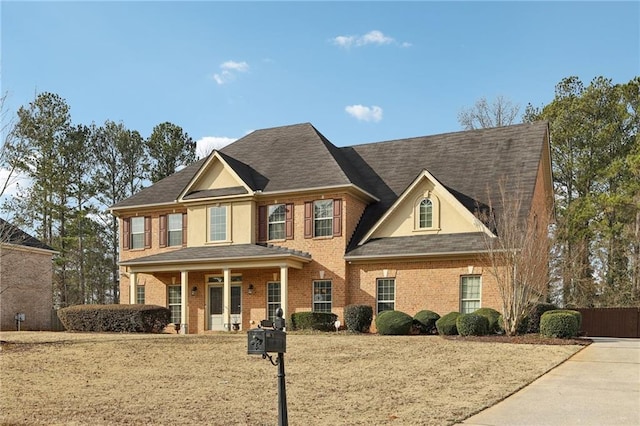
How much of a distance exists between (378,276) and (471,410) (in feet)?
52.1

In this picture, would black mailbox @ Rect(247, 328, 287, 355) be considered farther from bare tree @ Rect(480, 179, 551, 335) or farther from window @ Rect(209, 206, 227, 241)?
window @ Rect(209, 206, 227, 241)

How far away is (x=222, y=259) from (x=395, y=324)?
8.05 m

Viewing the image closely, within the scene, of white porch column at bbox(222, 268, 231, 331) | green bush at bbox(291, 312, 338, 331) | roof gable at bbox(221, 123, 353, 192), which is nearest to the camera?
green bush at bbox(291, 312, 338, 331)

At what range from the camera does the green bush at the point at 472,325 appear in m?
20.0

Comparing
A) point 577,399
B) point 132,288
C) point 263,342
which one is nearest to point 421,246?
point 132,288

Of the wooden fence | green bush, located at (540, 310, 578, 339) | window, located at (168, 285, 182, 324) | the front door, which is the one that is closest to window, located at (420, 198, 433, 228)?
green bush, located at (540, 310, 578, 339)

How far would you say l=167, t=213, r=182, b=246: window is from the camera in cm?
3005

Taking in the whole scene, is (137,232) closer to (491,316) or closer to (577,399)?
(491,316)

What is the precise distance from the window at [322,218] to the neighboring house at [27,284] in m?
14.1

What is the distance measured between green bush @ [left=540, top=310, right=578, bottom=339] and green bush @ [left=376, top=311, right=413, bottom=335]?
4.59 meters

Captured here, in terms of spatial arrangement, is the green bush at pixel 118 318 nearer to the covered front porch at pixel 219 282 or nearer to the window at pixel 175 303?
the covered front porch at pixel 219 282

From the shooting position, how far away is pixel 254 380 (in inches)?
510

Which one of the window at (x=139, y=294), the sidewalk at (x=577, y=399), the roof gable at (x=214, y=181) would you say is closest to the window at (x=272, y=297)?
the roof gable at (x=214, y=181)

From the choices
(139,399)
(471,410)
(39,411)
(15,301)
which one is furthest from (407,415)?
(15,301)
